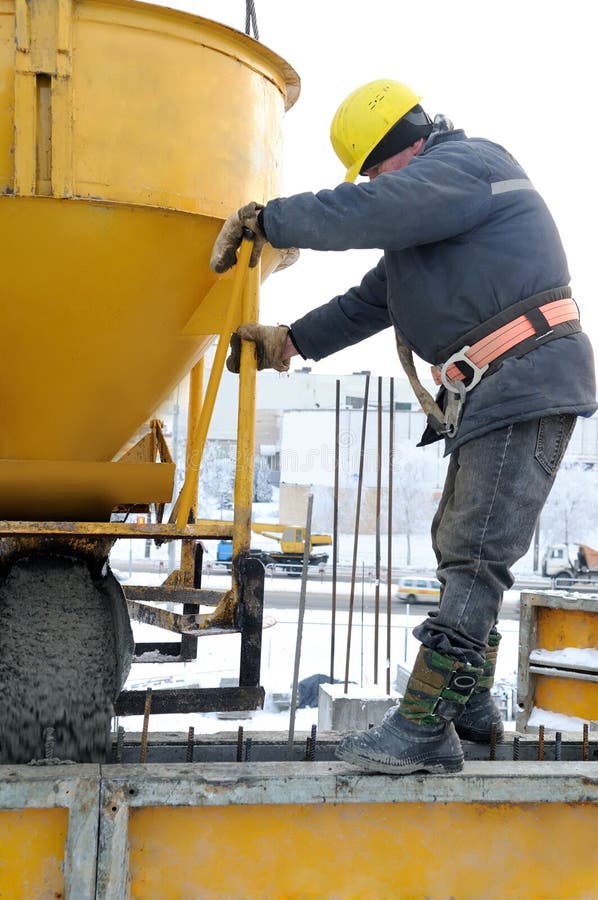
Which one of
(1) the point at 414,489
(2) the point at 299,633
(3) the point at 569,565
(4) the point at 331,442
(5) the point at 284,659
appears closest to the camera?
(2) the point at 299,633

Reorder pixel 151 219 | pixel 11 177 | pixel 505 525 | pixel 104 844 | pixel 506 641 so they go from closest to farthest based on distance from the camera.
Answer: pixel 104 844, pixel 505 525, pixel 11 177, pixel 151 219, pixel 506 641

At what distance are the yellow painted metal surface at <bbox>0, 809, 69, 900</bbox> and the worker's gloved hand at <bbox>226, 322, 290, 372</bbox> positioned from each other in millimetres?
1601

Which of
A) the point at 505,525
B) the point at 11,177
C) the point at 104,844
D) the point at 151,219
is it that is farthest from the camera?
the point at 151,219

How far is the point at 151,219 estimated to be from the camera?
290 centimetres

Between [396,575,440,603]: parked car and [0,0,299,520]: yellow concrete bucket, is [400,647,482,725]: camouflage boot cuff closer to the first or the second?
[0,0,299,520]: yellow concrete bucket

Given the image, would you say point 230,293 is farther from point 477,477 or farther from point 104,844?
point 104,844

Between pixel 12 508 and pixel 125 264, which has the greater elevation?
pixel 125 264

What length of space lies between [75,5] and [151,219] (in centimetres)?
68

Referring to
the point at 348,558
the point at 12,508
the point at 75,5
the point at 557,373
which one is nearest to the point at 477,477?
the point at 557,373

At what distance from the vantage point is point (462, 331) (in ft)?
8.77

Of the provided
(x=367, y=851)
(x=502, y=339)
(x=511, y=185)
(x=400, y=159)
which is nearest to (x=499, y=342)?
(x=502, y=339)

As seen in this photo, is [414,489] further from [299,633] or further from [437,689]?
[437,689]

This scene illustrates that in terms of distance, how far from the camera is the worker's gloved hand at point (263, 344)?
3062 millimetres

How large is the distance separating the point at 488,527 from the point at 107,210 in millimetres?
1544
